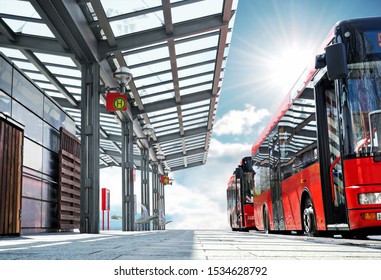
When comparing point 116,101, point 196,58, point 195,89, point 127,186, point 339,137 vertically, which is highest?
point 195,89

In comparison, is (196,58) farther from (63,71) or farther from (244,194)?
(244,194)

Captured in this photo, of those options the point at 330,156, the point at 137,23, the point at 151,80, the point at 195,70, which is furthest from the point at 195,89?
the point at 330,156

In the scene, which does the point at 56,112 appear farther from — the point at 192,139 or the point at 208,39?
the point at 192,139

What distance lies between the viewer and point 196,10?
13.8 m

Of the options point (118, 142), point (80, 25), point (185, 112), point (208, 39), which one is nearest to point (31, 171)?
point (80, 25)

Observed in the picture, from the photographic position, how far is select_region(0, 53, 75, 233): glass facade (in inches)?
541

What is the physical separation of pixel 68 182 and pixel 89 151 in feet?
19.0

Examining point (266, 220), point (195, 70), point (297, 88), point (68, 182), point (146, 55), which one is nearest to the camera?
point (297, 88)

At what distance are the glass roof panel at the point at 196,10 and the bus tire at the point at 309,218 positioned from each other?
6179mm

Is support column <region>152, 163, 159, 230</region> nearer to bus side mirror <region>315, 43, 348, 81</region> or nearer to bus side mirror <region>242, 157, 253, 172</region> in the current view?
bus side mirror <region>242, 157, 253, 172</region>

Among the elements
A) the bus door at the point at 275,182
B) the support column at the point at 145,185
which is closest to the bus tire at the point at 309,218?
the bus door at the point at 275,182

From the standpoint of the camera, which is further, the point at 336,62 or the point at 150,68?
the point at 150,68

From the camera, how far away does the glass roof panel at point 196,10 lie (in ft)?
44.2

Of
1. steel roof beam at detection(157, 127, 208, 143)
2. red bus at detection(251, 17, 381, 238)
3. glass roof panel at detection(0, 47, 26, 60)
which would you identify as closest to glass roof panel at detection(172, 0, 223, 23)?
red bus at detection(251, 17, 381, 238)
